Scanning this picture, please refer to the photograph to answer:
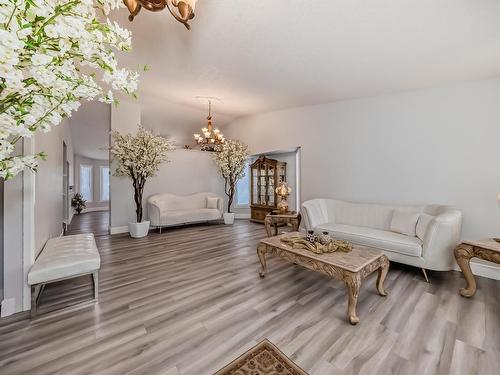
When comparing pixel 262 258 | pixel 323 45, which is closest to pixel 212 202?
pixel 262 258

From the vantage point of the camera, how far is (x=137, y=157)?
15.2 feet

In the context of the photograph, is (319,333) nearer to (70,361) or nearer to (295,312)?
(295,312)

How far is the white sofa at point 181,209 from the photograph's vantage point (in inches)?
205

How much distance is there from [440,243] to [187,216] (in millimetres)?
5045

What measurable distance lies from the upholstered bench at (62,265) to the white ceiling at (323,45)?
8.59 ft

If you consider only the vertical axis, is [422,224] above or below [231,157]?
below

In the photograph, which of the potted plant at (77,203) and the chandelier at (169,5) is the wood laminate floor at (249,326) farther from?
the potted plant at (77,203)

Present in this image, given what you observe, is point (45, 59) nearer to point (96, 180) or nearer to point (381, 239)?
point (381, 239)

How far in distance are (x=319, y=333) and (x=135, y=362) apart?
1423 millimetres

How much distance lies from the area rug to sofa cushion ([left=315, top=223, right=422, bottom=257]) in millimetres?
2271

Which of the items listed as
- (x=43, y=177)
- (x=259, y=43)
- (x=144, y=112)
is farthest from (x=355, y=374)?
(x=144, y=112)

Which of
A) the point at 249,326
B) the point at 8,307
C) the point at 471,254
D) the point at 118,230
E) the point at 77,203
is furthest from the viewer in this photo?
the point at 77,203

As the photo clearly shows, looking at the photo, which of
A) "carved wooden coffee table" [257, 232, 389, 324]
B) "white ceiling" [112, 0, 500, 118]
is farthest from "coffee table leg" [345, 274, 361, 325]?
"white ceiling" [112, 0, 500, 118]

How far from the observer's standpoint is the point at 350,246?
255 centimetres
